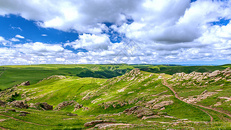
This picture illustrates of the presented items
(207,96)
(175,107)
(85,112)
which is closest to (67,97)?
(85,112)

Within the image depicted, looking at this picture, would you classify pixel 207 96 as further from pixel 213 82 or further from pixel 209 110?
pixel 213 82

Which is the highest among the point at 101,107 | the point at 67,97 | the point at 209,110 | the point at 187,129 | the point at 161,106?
the point at 187,129

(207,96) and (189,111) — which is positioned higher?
(207,96)

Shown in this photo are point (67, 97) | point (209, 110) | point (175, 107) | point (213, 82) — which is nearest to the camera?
point (209, 110)

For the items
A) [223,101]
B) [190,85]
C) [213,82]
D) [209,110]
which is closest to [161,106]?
[209,110]

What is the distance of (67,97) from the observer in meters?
136

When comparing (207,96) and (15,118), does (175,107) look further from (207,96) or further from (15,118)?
(15,118)

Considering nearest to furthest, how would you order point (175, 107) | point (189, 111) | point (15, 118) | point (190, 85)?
point (15, 118), point (189, 111), point (175, 107), point (190, 85)

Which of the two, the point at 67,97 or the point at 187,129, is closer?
the point at 187,129

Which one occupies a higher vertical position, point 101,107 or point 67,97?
point 101,107

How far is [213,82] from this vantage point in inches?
2660

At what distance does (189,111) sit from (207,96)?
16.0m

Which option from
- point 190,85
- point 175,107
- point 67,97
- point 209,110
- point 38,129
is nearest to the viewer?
point 38,129

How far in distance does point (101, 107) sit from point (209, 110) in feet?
187
